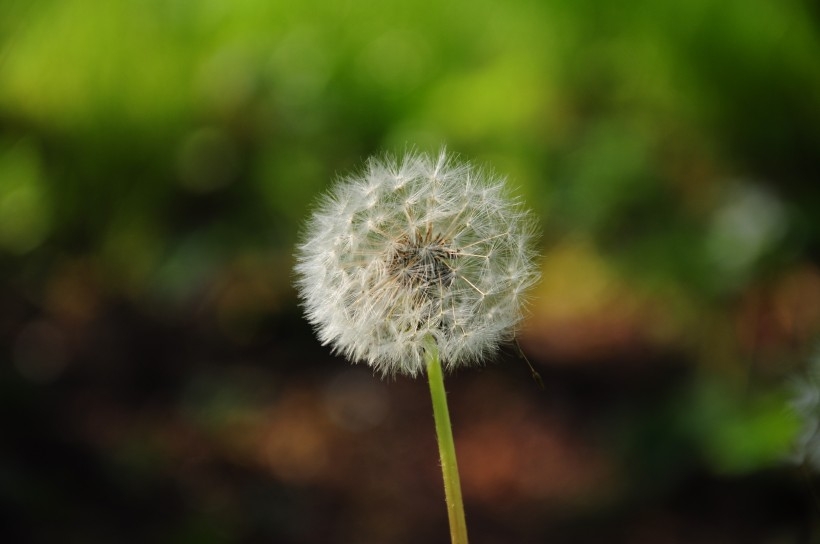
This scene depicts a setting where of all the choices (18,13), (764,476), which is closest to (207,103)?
(18,13)

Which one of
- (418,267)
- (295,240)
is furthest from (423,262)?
(295,240)

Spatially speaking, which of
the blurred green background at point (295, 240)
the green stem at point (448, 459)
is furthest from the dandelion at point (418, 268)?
the blurred green background at point (295, 240)

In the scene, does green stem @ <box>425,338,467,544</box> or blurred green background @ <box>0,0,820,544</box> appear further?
blurred green background @ <box>0,0,820,544</box>

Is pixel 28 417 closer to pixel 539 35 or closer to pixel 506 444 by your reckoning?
pixel 506 444

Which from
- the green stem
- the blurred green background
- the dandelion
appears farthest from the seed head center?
the blurred green background

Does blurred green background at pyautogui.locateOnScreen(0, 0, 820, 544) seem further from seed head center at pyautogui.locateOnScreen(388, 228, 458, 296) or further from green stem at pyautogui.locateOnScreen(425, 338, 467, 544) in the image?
green stem at pyautogui.locateOnScreen(425, 338, 467, 544)
